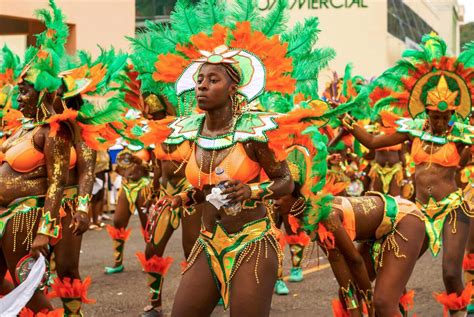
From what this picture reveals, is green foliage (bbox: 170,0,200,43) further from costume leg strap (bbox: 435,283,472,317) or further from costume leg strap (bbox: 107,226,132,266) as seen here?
costume leg strap (bbox: 107,226,132,266)

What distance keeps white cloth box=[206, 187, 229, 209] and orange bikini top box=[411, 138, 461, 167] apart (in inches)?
124

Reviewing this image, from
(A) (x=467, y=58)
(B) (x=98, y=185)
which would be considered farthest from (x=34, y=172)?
(B) (x=98, y=185)

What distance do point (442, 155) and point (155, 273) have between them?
274cm

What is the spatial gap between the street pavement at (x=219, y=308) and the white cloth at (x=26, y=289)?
2031 mm

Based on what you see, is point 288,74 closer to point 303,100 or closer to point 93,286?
point 303,100

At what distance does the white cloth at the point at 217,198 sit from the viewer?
412 centimetres

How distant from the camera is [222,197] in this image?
162 inches

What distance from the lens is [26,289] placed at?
5012 millimetres

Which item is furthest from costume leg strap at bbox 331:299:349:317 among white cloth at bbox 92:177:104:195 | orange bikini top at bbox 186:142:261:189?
white cloth at bbox 92:177:104:195

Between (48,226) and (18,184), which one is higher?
(18,184)

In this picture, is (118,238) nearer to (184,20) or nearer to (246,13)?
(184,20)

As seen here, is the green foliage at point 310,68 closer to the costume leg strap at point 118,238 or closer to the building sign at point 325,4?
the costume leg strap at point 118,238

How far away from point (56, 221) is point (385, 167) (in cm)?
783

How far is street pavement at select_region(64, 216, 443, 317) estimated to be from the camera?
733 cm
